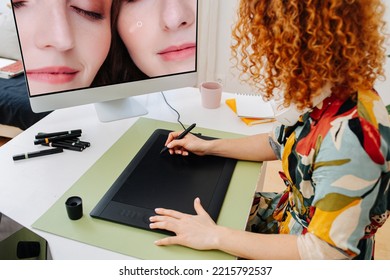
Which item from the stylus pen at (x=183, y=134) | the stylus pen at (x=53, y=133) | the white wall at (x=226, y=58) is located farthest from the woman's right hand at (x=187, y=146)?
the white wall at (x=226, y=58)

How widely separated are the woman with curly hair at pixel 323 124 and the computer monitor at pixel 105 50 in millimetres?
425

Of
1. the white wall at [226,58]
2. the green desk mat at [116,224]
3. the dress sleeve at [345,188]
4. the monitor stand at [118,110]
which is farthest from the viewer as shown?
Result: the white wall at [226,58]

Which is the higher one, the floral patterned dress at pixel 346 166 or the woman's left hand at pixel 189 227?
the floral patterned dress at pixel 346 166

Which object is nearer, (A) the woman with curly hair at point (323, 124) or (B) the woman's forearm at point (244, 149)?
(A) the woman with curly hair at point (323, 124)

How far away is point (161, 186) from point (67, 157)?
1.04 ft

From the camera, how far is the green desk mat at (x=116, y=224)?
0.77 metres

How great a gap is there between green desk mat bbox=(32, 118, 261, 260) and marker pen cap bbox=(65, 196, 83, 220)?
12mm

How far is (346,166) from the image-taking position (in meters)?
0.67

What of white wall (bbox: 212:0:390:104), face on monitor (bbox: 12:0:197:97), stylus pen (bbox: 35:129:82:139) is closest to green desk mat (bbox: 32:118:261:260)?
stylus pen (bbox: 35:129:82:139)

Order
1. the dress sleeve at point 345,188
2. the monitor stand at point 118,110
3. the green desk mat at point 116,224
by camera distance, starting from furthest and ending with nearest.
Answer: the monitor stand at point 118,110
the green desk mat at point 116,224
the dress sleeve at point 345,188

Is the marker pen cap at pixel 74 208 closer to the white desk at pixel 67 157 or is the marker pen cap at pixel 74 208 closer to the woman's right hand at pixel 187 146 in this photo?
the white desk at pixel 67 157

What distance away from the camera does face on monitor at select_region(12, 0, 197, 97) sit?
3.44ft
